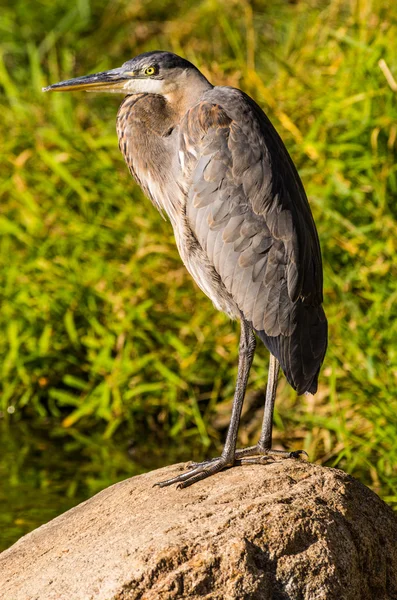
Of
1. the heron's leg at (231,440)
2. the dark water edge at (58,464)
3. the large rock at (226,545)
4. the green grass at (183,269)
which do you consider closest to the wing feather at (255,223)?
the heron's leg at (231,440)

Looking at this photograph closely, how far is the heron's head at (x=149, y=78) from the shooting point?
3.97 metres

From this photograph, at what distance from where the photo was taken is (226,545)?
295cm

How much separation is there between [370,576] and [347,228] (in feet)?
9.25

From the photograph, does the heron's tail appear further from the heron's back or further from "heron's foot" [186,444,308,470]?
"heron's foot" [186,444,308,470]

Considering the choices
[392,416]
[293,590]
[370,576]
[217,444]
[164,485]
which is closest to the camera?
[293,590]

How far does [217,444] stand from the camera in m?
6.25

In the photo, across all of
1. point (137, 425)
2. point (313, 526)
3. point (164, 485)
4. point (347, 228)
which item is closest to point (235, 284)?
point (164, 485)

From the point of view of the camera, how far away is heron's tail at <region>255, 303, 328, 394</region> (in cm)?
374

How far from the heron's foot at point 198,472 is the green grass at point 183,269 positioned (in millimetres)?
1549

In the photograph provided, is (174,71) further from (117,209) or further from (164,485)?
(117,209)

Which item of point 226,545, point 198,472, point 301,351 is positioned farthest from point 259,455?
point 226,545

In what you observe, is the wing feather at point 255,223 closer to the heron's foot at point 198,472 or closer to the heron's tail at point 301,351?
the heron's tail at point 301,351

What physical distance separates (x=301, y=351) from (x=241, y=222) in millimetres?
533

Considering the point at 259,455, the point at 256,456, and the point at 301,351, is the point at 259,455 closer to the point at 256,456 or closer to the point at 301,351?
the point at 256,456
